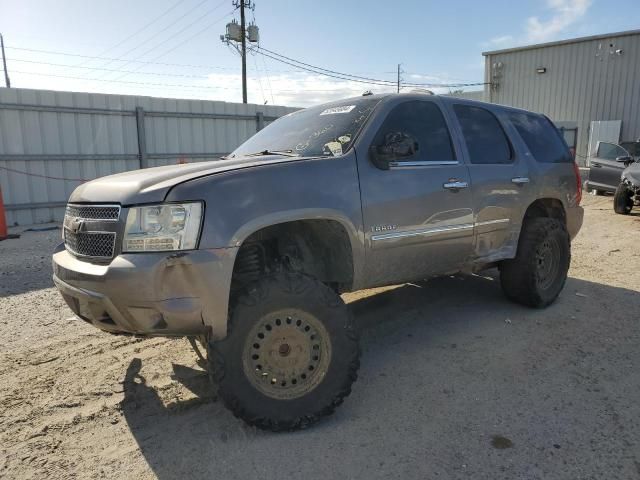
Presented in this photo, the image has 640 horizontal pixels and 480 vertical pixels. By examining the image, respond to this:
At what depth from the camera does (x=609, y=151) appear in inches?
525

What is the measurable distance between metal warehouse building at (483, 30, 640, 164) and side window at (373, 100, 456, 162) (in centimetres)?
2026

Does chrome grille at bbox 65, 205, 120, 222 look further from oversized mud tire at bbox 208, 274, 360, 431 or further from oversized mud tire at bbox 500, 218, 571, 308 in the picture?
oversized mud tire at bbox 500, 218, 571, 308

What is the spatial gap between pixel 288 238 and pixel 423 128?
148 cm

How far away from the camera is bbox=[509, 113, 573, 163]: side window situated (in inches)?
191

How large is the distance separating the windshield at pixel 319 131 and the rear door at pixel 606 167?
11.7m

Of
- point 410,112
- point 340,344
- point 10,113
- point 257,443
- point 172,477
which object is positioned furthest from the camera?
point 10,113

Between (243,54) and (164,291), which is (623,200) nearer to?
(164,291)

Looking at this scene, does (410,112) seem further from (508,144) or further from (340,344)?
(340,344)

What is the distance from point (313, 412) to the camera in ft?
9.46

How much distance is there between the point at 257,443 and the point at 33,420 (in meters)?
1.40

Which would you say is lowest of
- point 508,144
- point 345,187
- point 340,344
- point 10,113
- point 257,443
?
point 257,443

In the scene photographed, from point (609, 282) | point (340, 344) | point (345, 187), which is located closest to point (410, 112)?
point (345, 187)

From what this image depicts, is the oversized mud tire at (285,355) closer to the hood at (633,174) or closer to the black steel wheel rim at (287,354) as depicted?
the black steel wheel rim at (287,354)

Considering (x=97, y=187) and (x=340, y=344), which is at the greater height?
(x=97, y=187)
